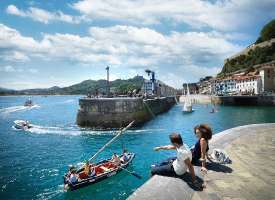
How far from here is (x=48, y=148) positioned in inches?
1380

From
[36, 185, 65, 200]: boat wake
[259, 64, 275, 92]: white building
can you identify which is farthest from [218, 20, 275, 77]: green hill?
[36, 185, 65, 200]: boat wake

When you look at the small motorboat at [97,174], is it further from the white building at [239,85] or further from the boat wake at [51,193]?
the white building at [239,85]

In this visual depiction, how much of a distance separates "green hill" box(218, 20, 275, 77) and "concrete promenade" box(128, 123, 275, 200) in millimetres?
130920

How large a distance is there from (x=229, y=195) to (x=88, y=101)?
4416 cm

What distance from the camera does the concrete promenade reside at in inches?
269

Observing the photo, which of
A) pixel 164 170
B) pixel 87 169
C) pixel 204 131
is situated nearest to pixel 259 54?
pixel 87 169

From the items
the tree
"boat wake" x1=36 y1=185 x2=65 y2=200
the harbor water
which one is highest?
the tree

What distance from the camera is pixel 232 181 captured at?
7.86 meters

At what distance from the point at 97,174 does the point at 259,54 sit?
424ft

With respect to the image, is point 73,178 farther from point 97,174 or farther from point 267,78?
point 267,78

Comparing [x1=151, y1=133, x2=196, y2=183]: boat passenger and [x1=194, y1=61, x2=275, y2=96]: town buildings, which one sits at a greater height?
[x1=194, y1=61, x2=275, y2=96]: town buildings

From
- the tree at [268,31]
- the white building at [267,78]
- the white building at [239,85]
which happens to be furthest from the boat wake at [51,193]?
the tree at [268,31]

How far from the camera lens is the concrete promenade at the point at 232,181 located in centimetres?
684

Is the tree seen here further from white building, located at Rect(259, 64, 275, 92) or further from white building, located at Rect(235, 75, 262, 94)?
white building, located at Rect(259, 64, 275, 92)
